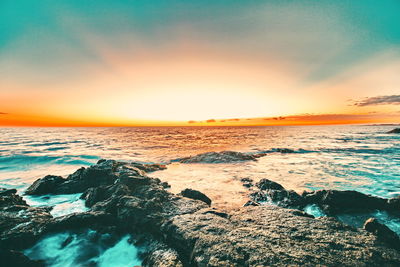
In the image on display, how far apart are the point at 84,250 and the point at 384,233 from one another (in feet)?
25.2

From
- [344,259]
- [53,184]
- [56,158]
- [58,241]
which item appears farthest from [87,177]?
[56,158]

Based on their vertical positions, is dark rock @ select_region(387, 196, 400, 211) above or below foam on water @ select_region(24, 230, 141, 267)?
above

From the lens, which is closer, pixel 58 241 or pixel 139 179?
pixel 58 241

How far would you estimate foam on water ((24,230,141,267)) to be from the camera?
16.3ft

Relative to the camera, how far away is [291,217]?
5023 millimetres

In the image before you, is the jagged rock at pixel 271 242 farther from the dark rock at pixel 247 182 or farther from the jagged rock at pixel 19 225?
the dark rock at pixel 247 182

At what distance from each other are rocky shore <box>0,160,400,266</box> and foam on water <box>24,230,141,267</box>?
0.75 ft

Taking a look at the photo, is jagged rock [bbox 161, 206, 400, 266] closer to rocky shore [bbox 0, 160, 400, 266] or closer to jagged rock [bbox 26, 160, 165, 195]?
rocky shore [bbox 0, 160, 400, 266]

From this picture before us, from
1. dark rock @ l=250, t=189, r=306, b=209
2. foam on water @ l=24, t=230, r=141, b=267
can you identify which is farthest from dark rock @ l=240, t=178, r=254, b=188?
foam on water @ l=24, t=230, r=141, b=267

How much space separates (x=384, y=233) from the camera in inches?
169

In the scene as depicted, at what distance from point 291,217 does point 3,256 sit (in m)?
6.98

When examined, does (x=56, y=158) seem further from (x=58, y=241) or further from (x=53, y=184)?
(x=58, y=241)

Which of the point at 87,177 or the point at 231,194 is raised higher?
the point at 87,177

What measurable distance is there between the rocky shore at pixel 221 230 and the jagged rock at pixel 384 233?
0.06ft
